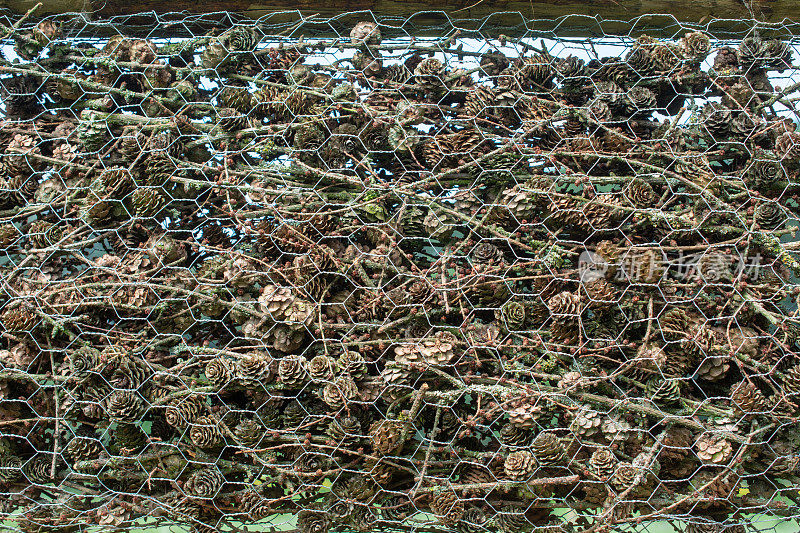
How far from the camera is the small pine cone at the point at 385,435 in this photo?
113cm

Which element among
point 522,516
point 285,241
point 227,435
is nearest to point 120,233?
point 285,241

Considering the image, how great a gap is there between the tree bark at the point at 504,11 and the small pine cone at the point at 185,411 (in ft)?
2.61

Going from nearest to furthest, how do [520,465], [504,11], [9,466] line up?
1. [520,465]
2. [9,466]
3. [504,11]

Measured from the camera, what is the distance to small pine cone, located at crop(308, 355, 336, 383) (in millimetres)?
1131

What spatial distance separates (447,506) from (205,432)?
0.46 metres

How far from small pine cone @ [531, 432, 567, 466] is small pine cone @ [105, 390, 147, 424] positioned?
74cm

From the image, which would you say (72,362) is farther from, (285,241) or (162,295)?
(285,241)

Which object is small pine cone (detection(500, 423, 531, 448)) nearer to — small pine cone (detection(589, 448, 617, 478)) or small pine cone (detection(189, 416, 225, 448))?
small pine cone (detection(589, 448, 617, 478))

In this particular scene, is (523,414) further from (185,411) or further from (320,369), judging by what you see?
(185,411)

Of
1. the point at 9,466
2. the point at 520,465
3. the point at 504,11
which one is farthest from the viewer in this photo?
the point at 504,11

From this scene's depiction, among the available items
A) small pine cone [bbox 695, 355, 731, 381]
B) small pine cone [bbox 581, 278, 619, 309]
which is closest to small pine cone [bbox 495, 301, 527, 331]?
small pine cone [bbox 581, 278, 619, 309]

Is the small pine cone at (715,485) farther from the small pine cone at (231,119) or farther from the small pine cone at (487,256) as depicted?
the small pine cone at (231,119)

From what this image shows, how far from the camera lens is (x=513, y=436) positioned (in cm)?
115

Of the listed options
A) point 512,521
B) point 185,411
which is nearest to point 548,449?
point 512,521
